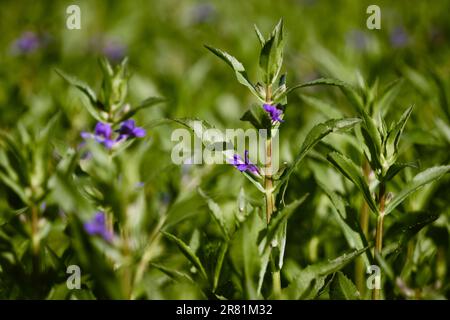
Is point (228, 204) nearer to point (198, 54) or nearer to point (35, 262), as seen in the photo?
point (35, 262)

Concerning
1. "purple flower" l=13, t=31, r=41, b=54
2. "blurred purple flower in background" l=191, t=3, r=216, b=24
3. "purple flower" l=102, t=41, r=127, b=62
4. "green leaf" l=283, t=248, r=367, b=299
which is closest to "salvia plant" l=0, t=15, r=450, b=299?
"green leaf" l=283, t=248, r=367, b=299

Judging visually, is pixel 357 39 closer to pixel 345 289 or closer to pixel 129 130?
pixel 129 130

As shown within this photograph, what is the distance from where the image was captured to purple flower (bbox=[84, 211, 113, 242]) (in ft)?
6.20

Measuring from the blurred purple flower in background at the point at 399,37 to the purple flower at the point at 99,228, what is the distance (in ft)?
9.97

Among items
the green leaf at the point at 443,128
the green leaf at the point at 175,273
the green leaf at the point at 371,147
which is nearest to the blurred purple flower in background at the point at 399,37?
the green leaf at the point at 443,128

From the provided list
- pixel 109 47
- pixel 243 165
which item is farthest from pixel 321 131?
pixel 109 47

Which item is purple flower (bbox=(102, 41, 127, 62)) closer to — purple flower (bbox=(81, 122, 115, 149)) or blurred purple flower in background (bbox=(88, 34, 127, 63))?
blurred purple flower in background (bbox=(88, 34, 127, 63))

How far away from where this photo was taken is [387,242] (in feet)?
7.11

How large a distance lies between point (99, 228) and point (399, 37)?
10.7ft

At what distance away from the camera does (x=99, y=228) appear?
1.96 metres

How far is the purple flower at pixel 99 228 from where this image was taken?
1.89 m

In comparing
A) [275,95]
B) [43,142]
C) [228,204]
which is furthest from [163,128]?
[275,95]

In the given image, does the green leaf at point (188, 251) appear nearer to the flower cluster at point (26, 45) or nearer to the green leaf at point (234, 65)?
the green leaf at point (234, 65)
